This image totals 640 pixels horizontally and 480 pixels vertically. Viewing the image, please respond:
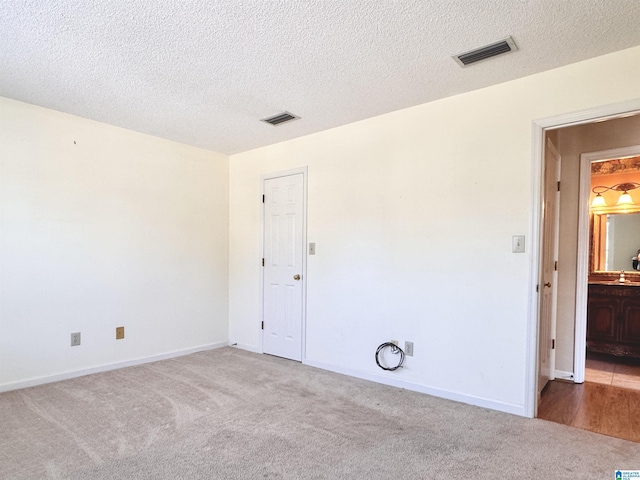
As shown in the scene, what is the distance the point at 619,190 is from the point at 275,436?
482 cm

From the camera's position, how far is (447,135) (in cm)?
291

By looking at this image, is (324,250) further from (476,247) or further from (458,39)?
(458,39)

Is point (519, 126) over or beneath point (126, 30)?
beneath

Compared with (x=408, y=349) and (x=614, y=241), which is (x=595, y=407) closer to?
(x=408, y=349)

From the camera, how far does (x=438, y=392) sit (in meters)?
2.91

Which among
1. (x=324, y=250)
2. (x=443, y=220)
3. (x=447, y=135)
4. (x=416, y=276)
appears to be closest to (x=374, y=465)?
(x=416, y=276)

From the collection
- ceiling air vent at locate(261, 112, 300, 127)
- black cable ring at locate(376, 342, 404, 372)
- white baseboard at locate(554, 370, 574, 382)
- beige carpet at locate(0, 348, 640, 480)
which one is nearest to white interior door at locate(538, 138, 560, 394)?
white baseboard at locate(554, 370, 574, 382)

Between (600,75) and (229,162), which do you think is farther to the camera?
(229,162)

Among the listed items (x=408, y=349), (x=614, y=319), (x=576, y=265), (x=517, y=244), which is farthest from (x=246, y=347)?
(x=614, y=319)

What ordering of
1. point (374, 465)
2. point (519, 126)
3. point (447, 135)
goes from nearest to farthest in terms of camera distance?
1. point (374, 465)
2. point (519, 126)
3. point (447, 135)

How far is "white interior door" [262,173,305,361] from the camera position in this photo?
391 centimetres

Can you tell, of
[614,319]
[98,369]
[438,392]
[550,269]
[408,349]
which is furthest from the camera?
[614,319]

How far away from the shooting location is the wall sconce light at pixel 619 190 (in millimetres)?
4332

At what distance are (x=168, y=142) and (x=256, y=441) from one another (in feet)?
10.6
